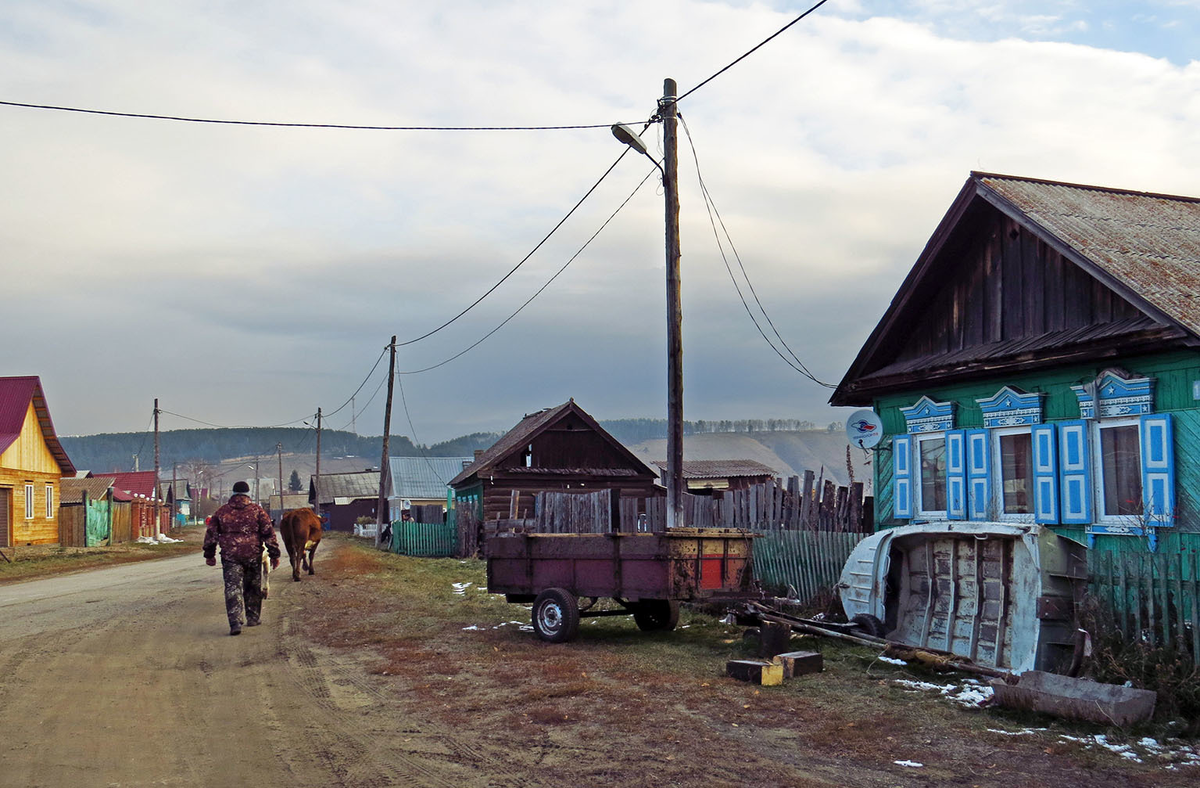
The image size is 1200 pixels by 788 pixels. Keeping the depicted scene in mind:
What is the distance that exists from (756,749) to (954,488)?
8417mm

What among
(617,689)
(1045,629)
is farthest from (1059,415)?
(617,689)

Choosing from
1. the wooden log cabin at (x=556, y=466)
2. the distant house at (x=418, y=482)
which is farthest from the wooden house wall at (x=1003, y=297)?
the distant house at (x=418, y=482)

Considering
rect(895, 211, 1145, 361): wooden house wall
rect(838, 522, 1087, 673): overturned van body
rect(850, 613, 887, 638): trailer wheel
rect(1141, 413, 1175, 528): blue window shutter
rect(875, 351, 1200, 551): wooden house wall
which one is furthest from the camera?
rect(895, 211, 1145, 361): wooden house wall

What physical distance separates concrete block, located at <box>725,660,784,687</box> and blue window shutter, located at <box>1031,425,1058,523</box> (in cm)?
507

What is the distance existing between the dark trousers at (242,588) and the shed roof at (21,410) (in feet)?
95.0

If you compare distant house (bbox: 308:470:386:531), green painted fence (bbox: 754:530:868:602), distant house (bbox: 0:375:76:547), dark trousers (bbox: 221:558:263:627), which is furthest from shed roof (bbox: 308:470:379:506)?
dark trousers (bbox: 221:558:263:627)

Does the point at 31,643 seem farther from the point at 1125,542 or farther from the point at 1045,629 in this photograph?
the point at 1125,542

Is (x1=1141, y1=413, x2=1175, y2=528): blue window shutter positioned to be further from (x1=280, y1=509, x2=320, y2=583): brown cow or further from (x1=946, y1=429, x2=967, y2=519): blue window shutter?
(x1=280, y1=509, x2=320, y2=583): brown cow

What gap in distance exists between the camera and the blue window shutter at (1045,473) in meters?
12.6

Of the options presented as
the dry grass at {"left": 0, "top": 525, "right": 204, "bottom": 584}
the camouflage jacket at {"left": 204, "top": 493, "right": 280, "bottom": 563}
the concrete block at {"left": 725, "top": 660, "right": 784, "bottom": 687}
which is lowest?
the dry grass at {"left": 0, "top": 525, "right": 204, "bottom": 584}

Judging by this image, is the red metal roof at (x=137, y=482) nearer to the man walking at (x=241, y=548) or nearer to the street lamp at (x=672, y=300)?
the man walking at (x=241, y=548)

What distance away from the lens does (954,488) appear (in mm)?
14383

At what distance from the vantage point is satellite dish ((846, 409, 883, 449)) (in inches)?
608

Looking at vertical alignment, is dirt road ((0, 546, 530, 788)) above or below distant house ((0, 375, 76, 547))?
below
